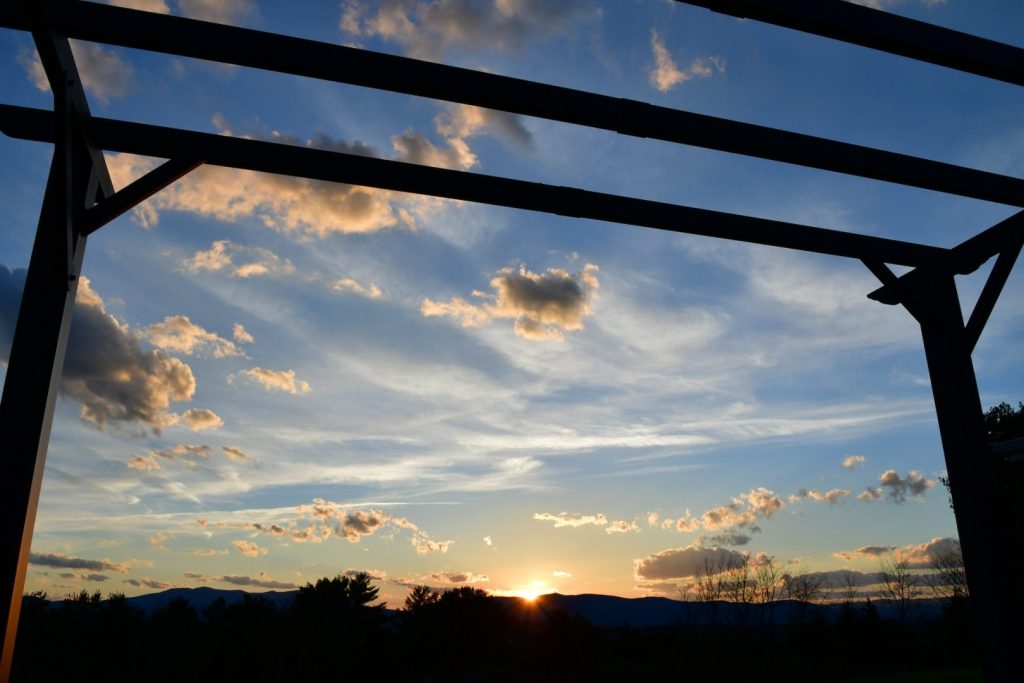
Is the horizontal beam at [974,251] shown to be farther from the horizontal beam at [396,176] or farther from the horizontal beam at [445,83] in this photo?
the horizontal beam at [396,176]

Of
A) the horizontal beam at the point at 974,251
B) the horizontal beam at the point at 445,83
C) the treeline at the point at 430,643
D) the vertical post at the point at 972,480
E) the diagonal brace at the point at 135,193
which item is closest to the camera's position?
the horizontal beam at the point at 445,83

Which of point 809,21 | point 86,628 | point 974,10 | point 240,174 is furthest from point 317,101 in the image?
point 86,628

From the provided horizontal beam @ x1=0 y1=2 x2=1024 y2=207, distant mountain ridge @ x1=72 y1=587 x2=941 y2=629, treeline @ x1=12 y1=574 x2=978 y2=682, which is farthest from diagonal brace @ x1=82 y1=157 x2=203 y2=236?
distant mountain ridge @ x1=72 y1=587 x2=941 y2=629

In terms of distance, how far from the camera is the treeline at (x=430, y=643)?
28547 millimetres

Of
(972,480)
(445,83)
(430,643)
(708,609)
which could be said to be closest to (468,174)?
(445,83)

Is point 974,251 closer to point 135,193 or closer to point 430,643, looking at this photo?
point 135,193

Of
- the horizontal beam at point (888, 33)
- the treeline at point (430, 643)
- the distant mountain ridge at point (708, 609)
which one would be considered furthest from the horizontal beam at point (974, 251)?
the distant mountain ridge at point (708, 609)

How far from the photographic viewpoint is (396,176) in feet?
12.8

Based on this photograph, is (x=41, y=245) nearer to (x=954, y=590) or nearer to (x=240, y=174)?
(x=240, y=174)

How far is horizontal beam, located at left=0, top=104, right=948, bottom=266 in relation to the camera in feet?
12.1

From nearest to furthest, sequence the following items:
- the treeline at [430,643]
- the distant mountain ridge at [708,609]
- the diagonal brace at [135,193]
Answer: the diagonal brace at [135,193]
the treeline at [430,643]
the distant mountain ridge at [708,609]

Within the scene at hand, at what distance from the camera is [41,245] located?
3352 mm

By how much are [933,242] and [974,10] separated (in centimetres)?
168

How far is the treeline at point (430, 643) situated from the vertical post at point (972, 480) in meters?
23.7
